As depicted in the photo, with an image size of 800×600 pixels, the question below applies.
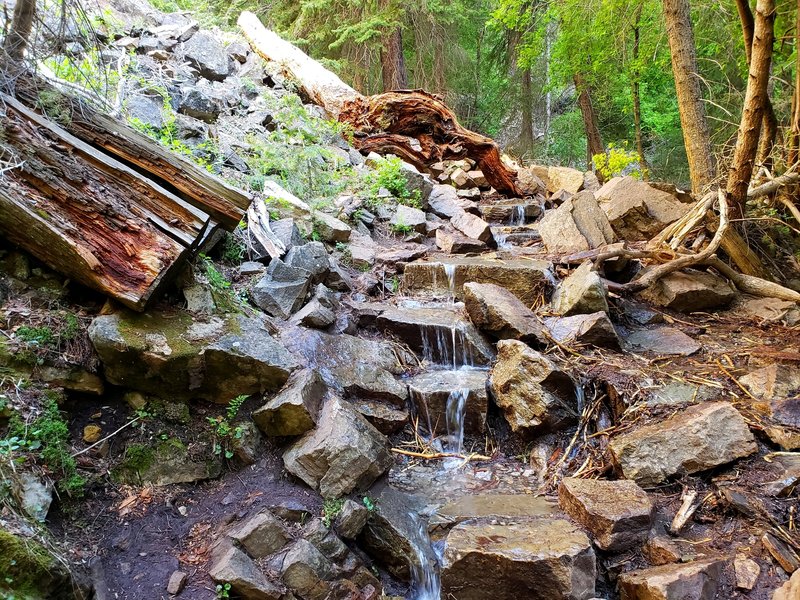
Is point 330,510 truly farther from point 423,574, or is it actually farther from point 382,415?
point 382,415

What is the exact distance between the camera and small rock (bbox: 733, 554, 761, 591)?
2602 mm

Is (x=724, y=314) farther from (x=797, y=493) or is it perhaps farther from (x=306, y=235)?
(x=306, y=235)

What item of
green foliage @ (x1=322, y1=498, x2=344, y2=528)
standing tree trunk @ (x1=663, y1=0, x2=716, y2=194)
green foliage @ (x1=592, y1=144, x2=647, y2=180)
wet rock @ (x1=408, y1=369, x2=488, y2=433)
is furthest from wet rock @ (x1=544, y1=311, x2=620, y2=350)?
green foliage @ (x1=592, y1=144, x2=647, y2=180)

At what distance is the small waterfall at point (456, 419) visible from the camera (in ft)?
14.2

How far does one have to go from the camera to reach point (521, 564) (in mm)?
2863

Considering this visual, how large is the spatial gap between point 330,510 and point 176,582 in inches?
36.7

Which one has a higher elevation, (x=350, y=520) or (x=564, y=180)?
(x=564, y=180)

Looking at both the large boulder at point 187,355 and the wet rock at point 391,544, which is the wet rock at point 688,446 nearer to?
the wet rock at point 391,544

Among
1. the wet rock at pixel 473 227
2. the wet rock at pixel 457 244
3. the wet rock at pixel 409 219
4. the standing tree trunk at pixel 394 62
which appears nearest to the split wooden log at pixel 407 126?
the standing tree trunk at pixel 394 62

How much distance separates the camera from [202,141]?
6.70m

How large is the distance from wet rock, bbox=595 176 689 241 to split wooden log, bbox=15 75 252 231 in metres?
5.39

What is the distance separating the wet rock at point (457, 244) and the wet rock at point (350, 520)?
14.8 ft

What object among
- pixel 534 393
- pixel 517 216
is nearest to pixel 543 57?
pixel 517 216

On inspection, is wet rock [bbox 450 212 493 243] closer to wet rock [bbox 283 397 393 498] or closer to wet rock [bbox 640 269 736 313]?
wet rock [bbox 640 269 736 313]
